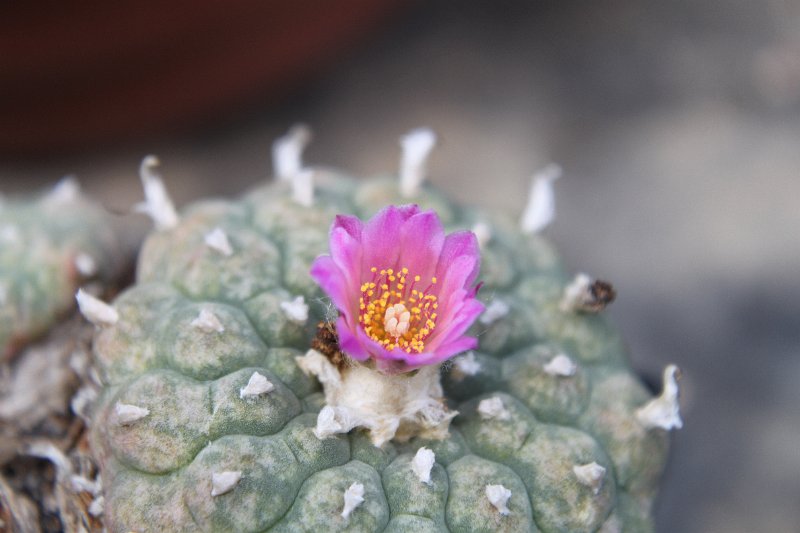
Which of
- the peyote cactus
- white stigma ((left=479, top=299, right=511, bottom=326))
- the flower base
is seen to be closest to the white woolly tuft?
the peyote cactus

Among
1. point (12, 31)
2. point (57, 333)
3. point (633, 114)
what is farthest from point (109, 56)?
point (633, 114)

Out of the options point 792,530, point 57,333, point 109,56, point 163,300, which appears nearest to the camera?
point 163,300

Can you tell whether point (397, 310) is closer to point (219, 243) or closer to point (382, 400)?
point (382, 400)

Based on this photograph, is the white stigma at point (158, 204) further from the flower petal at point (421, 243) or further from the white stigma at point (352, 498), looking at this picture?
the white stigma at point (352, 498)

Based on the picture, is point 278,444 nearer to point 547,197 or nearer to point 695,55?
point 547,197

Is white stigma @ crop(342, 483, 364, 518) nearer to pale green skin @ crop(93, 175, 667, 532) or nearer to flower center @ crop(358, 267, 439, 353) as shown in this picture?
pale green skin @ crop(93, 175, 667, 532)
